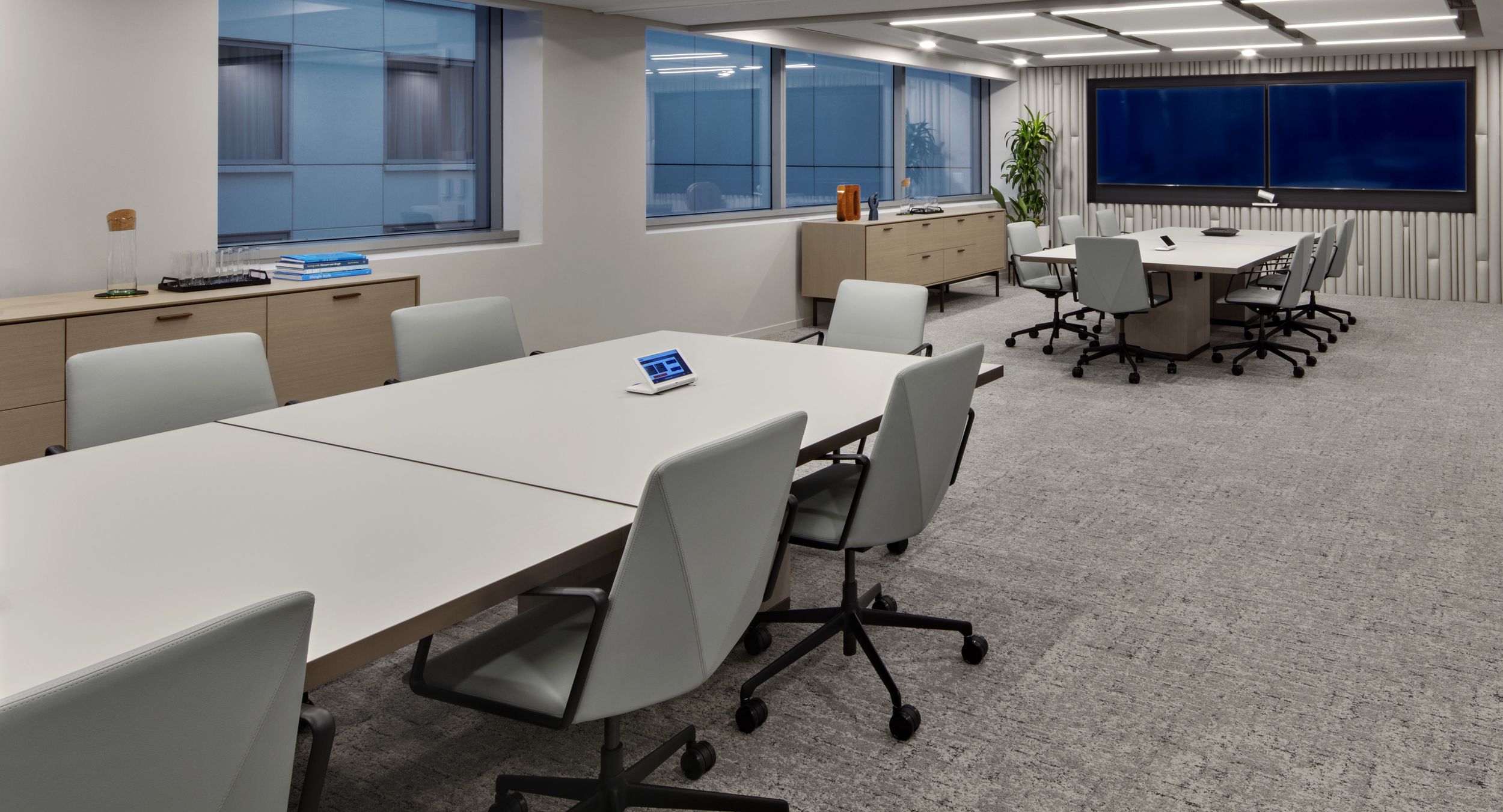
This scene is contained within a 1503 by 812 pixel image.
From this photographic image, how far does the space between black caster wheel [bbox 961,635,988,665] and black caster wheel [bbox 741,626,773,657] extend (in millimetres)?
547

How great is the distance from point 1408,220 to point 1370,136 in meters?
0.87

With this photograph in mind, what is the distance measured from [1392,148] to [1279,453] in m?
6.91

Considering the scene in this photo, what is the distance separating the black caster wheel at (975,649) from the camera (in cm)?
314

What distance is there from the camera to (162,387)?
3.10m

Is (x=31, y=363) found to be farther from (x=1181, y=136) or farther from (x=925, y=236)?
(x=1181, y=136)

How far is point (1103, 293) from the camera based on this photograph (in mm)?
7160

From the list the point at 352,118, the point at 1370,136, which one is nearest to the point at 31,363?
the point at 352,118

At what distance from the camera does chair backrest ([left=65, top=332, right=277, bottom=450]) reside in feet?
9.65

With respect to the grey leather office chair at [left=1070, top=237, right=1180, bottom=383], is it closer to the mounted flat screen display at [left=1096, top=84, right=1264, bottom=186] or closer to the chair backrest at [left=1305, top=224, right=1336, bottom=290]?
the chair backrest at [left=1305, top=224, right=1336, bottom=290]

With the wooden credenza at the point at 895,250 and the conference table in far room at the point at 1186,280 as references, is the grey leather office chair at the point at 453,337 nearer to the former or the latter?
the conference table in far room at the point at 1186,280

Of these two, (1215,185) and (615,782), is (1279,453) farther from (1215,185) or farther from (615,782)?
(1215,185)

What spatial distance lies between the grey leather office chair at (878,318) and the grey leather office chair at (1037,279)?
12.2 feet

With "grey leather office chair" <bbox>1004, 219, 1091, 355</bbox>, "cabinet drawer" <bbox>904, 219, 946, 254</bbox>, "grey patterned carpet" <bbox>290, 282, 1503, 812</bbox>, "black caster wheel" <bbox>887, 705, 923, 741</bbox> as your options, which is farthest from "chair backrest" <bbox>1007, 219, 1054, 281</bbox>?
"black caster wheel" <bbox>887, 705, 923, 741</bbox>

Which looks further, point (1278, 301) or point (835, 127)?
point (835, 127)
